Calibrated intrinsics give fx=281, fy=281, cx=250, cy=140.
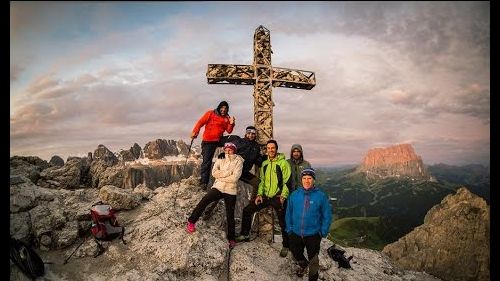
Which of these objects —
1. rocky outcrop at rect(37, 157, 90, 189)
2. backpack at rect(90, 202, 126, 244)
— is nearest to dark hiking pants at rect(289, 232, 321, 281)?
backpack at rect(90, 202, 126, 244)

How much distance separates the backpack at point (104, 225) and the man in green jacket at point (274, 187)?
4.01 m

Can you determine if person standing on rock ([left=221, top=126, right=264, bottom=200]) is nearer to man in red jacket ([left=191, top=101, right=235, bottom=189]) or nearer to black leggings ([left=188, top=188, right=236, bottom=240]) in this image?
man in red jacket ([left=191, top=101, right=235, bottom=189])

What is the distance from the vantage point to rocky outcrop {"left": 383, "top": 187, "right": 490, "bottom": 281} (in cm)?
2676

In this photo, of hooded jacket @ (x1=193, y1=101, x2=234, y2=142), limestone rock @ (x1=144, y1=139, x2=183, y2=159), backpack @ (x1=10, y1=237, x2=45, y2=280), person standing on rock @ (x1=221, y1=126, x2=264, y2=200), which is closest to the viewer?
backpack @ (x1=10, y1=237, x2=45, y2=280)

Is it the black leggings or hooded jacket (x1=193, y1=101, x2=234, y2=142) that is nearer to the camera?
the black leggings

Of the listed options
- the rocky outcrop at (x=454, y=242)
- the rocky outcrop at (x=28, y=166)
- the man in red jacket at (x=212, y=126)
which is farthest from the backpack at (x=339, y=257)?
the rocky outcrop at (x=454, y=242)

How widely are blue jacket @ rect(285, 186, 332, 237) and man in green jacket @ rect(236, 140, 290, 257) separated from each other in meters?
1.17

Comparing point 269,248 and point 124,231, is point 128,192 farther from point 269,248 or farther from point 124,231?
point 269,248

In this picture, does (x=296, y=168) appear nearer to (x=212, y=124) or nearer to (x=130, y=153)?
(x=212, y=124)

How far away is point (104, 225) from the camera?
8.45m

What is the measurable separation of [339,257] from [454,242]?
31.4 m

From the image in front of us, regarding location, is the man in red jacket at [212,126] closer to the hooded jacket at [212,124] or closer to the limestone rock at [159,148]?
the hooded jacket at [212,124]

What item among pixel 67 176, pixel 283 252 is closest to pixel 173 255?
pixel 283 252

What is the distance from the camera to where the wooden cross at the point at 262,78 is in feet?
37.6
